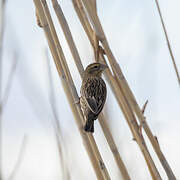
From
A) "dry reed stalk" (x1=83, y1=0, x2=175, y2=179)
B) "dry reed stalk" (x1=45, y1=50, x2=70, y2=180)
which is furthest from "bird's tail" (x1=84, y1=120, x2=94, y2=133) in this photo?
"dry reed stalk" (x1=83, y1=0, x2=175, y2=179)

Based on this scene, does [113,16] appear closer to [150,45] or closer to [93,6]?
[93,6]

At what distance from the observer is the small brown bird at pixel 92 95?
10.7ft

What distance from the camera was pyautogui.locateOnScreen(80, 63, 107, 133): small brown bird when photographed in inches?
128

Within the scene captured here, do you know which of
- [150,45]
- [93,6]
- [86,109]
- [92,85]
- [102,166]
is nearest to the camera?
[102,166]

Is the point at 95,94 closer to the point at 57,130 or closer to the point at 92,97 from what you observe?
the point at 92,97

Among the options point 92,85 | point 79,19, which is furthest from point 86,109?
point 79,19

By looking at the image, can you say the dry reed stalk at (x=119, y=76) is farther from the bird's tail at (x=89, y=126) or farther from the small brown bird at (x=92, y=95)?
the bird's tail at (x=89, y=126)

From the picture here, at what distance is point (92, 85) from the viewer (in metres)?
4.16

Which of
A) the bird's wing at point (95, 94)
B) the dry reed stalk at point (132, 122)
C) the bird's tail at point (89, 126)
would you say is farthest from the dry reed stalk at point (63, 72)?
the bird's wing at point (95, 94)

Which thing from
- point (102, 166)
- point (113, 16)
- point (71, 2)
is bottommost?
point (102, 166)

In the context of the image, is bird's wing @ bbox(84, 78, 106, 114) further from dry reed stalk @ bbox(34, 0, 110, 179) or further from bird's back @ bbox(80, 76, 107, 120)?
dry reed stalk @ bbox(34, 0, 110, 179)

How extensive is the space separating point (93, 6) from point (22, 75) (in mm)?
644

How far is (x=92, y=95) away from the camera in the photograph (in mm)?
3910

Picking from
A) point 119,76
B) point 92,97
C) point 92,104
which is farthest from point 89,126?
point 92,97
